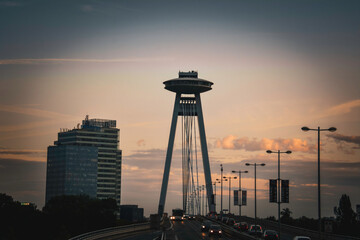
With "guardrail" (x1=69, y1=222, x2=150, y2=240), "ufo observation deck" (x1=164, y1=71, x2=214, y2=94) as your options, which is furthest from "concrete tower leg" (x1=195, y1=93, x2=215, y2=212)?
"guardrail" (x1=69, y1=222, x2=150, y2=240)

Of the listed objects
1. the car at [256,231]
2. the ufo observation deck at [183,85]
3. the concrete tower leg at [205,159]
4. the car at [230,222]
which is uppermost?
the ufo observation deck at [183,85]

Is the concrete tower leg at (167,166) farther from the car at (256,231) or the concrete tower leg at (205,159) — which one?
the car at (256,231)

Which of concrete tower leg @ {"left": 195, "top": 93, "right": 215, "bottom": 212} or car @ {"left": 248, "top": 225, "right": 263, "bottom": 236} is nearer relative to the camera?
car @ {"left": 248, "top": 225, "right": 263, "bottom": 236}

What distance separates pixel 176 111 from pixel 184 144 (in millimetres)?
15959

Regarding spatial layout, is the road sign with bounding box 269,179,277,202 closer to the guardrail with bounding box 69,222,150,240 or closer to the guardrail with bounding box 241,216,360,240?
the guardrail with bounding box 241,216,360,240

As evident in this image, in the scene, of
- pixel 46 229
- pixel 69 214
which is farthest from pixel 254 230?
pixel 69 214

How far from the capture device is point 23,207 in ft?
397

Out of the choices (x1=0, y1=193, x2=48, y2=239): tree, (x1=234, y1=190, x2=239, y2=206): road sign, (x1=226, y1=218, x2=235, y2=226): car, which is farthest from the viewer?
(x1=234, y1=190, x2=239, y2=206): road sign

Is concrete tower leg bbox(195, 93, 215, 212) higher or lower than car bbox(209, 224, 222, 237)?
higher

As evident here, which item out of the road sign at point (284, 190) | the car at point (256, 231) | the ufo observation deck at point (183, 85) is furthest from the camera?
the ufo observation deck at point (183, 85)

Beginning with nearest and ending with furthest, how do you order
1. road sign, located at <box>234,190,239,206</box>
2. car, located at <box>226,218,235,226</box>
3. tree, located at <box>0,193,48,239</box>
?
tree, located at <box>0,193,48,239</box> < car, located at <box>226,218,235,226</box> < road sign, located at <box>234,190,239,206</box>

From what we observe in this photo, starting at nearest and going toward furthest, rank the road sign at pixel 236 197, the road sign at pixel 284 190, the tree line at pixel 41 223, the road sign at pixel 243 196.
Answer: the road sign at pixel 284 190, the tree line at pixel 41 223, the road sign at pixel 243 196, the road sign at pixel 236 197

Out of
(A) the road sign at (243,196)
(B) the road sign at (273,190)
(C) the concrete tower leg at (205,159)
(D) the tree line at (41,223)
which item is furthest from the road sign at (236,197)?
(C) the concrete tower leg at (205,159)

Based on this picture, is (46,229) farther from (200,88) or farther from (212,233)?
(200,88)
